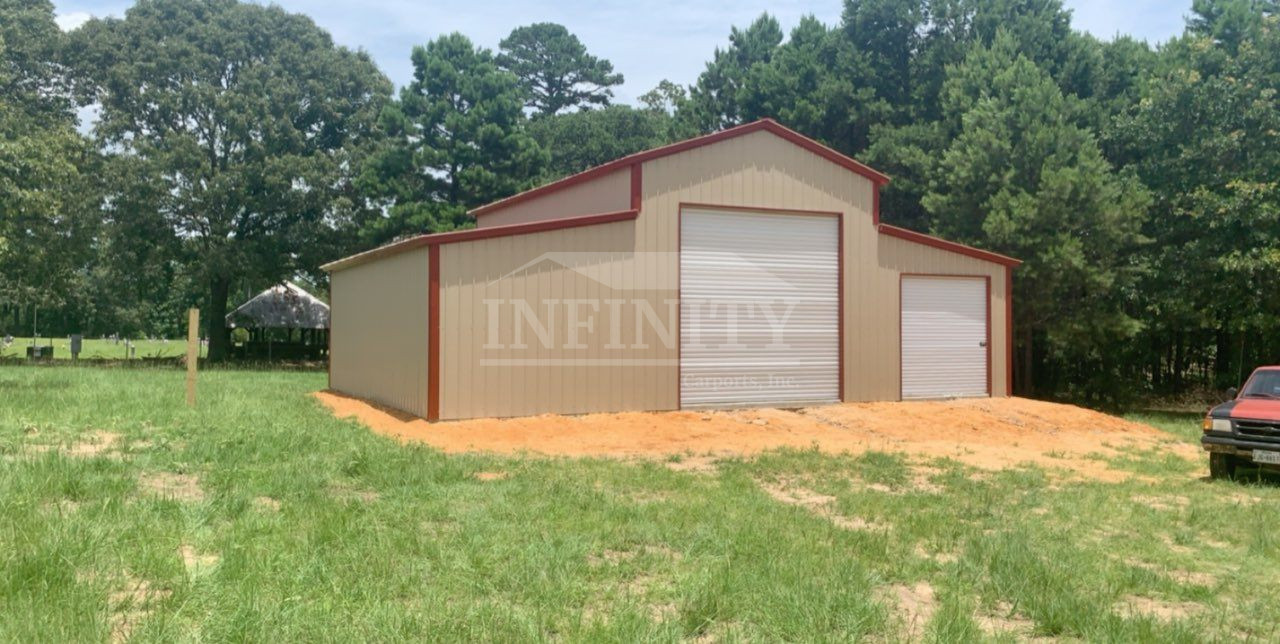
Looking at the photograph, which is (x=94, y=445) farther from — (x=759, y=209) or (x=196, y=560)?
(x=759, y=209)

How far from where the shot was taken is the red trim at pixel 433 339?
43.3ft

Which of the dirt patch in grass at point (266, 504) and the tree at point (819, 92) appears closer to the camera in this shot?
the dirt patch in grass at point (266, 504)

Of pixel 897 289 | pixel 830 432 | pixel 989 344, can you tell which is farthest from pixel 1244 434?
pixel 989 344

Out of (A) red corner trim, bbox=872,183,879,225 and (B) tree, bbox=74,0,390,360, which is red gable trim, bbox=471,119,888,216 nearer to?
(A) red corner trim, bbox=872,183,879,225

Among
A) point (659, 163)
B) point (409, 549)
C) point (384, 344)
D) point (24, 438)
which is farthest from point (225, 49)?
point (409, 549)

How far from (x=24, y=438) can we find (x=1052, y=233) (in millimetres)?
20197

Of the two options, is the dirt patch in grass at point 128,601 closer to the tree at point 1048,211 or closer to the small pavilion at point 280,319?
the tree at point 1048,211

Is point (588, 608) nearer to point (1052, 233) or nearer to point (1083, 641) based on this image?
point (1083, 641)

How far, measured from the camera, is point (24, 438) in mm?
9562

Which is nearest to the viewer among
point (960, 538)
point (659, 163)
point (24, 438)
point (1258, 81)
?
point (960, 538)

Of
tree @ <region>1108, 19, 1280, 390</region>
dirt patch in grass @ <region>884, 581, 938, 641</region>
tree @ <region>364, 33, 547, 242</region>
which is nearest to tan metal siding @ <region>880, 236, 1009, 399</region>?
tree @ <region>1108, 19, 1280, 390</region>

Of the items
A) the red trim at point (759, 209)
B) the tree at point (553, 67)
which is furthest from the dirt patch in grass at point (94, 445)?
the tree at point (553, 67)

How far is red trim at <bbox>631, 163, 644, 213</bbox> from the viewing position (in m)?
15.1

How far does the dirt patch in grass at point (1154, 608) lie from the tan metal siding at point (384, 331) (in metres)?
10.4
